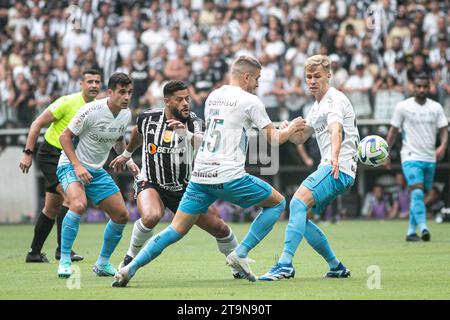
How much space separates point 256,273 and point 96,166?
7.39ft

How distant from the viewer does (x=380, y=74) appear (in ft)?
71.4

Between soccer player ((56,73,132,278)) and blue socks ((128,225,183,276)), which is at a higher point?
soccer player ((56,73,132,278))

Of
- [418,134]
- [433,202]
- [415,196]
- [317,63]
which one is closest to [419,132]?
[418,134]

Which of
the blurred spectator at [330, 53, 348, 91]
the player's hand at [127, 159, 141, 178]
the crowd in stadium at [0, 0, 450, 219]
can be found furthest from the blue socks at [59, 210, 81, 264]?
the blurred spectator at [330, 53, 348, 91]

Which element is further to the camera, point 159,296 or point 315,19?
point 315,19

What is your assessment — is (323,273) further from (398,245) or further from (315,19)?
(315,19)

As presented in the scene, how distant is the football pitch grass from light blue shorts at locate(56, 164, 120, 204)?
0.91 m

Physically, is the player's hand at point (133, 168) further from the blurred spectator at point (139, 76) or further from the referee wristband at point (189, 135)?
the blurred spectator at point (139, 76)

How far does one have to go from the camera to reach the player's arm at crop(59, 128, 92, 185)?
11.2 metres

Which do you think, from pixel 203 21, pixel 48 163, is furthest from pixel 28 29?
pixel 48 163

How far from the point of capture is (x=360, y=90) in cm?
2133

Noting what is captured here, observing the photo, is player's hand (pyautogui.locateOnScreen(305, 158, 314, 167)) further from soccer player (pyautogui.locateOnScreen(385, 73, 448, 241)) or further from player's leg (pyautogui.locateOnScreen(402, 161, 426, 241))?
player's leg (pyautogui.locateOnScreen(402, 161, 426, 241))

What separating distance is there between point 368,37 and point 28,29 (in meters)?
9.47

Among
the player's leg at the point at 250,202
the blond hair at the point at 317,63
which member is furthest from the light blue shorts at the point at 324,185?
the blond hair at the point at 317,63
